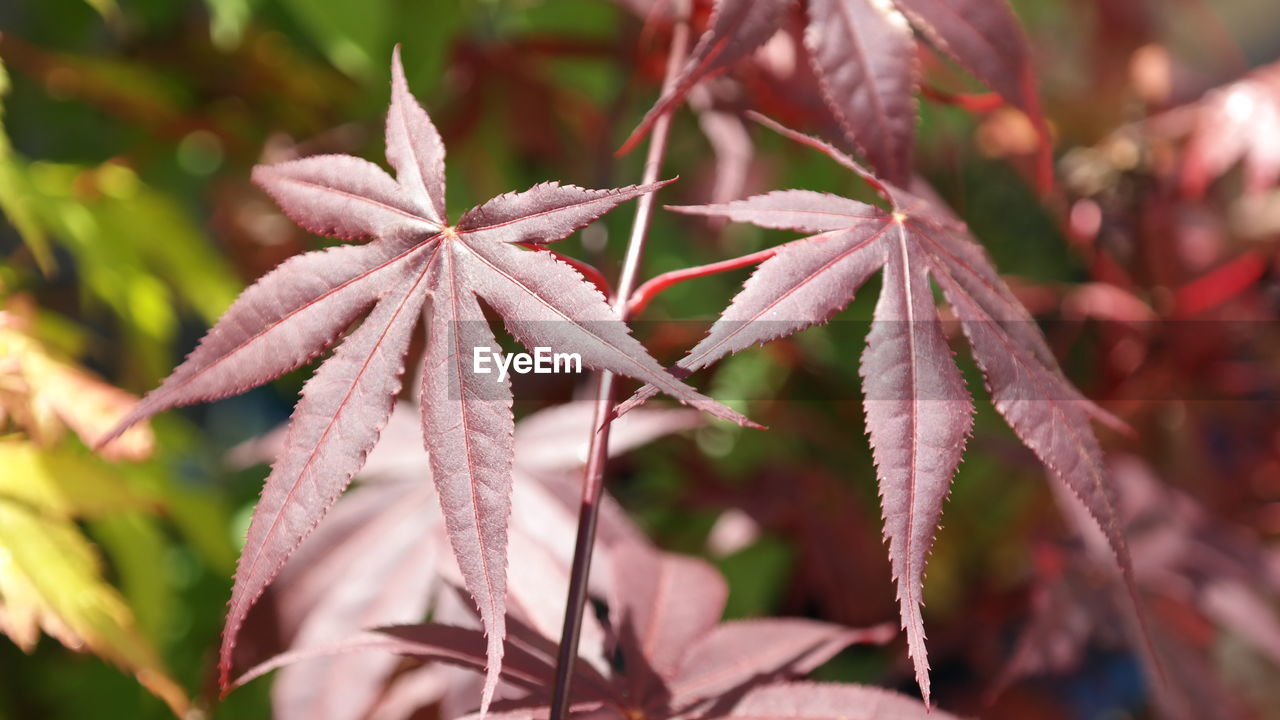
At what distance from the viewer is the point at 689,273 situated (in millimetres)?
369

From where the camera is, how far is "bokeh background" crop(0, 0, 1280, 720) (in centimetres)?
71

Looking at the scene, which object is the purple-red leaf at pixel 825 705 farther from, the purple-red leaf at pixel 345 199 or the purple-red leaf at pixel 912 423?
the purple-red leaf at pixel 345 199

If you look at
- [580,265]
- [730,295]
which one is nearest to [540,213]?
[580,265]

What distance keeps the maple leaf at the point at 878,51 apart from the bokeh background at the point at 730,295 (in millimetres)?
223

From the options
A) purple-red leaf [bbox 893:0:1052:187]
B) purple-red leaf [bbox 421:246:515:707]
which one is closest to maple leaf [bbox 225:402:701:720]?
purple-red leaf [bbox 421:246:515:707]

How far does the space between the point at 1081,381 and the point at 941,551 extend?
0.31 metres

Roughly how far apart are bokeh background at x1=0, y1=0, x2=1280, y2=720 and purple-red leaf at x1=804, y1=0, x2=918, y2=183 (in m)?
0.23

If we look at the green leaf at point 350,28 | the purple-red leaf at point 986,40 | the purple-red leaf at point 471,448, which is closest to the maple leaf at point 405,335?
the purple-red leaf at point 471,448

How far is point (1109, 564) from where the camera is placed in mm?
707

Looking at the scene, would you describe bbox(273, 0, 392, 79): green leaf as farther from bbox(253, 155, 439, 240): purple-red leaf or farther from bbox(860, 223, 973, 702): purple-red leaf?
bbox(860, 223, 973, 702): purple-red leaf

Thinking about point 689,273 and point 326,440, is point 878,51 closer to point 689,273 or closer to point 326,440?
point 689,273

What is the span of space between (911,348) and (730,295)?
1.98ft

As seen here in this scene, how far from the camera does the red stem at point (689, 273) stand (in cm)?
36

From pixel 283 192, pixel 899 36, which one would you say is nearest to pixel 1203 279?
pixel 899 36
